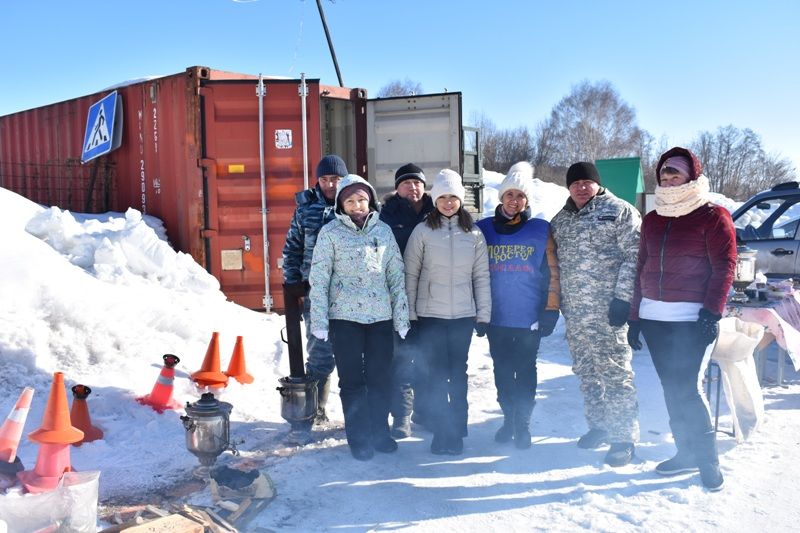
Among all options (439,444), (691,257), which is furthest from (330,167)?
(691,257)

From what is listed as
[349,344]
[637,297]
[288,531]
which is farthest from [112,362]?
[637,297]

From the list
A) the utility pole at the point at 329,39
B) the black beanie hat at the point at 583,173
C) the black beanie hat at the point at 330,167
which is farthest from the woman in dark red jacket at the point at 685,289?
the utility pole at the point at 329,39

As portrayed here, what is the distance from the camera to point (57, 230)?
6.69 m

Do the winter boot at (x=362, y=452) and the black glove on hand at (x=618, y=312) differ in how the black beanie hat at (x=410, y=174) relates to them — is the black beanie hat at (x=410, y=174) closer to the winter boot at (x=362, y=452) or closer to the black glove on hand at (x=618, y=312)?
the black glove on hand at (x=618, y=312)

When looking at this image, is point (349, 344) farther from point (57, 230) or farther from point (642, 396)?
point (57, 230)

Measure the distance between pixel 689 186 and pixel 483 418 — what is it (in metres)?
2.33

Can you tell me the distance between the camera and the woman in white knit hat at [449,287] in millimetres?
4023

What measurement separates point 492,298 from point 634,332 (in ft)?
2.93

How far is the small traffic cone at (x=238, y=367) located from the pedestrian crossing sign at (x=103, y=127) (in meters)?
4.79

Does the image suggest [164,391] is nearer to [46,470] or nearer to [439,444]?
[46,470]

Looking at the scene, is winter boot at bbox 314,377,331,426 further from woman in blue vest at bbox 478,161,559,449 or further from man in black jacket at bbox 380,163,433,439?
woman in blue vest at bbox 478,161,559,449

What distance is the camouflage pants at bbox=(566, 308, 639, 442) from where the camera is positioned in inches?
153

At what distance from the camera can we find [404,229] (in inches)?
171

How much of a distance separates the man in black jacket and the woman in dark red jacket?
149 centimetres
